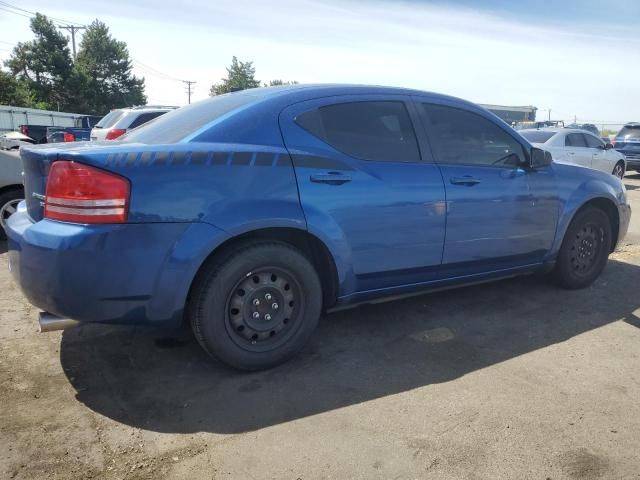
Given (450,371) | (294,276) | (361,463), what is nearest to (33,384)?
(294,276)

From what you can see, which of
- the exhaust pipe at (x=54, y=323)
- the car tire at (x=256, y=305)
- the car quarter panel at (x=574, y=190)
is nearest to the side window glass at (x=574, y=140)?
the car quarter panel at (x=574, y=190)

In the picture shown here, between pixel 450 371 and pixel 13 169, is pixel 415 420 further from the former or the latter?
pixel 13 169

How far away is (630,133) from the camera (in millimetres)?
16969

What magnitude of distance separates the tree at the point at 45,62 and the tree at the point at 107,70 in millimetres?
2873

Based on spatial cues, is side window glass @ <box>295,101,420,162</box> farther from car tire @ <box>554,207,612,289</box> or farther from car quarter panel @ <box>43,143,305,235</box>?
car tire @ <box>554,207,612,289</box>

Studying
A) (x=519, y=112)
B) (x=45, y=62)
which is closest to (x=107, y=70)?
(x=45, y=62)

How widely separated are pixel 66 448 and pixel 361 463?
133cm

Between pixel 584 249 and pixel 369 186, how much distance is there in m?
2.55

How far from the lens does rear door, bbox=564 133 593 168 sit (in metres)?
12.2

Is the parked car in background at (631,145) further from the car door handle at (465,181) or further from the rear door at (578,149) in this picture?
the car door handle at (465,181)

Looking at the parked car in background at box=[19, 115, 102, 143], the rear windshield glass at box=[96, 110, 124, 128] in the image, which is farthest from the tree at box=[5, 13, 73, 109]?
the rear windshield glass at box=[96, 110, 124, 128]

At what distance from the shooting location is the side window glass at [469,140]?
149 inches

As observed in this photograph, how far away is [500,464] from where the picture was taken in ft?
7.68

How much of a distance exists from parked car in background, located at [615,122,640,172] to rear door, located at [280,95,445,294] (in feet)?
52.0
